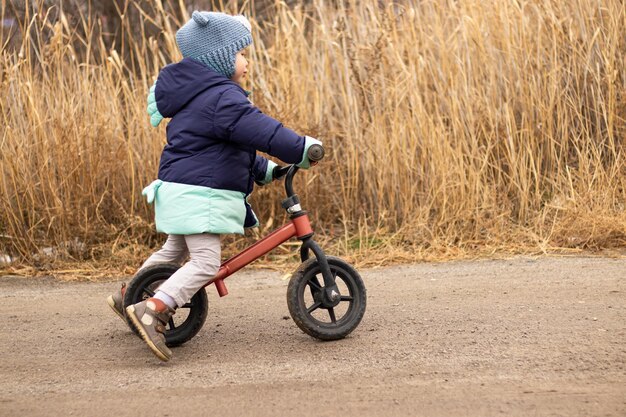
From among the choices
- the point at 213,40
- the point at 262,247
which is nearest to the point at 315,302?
the point at 262,247

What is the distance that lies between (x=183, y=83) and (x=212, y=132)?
0.81 feet

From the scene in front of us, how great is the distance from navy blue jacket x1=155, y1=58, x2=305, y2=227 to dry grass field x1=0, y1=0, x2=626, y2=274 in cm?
191

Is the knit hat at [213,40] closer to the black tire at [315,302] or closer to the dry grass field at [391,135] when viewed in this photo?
the black tire at [315,302]

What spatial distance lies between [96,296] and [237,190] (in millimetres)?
1576

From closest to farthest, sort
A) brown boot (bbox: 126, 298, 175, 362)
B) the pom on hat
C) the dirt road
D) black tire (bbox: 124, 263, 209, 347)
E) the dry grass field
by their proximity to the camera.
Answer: the dirt road → brown boot (bbox: 126, 298, 175, 362) → the pom on hat → black tire (bbox: 124, 263, 209, 347) → the dry grass field

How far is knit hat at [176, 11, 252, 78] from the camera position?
357 cm

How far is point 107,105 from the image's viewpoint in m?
5.77

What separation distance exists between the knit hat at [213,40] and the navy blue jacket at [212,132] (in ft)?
0.15

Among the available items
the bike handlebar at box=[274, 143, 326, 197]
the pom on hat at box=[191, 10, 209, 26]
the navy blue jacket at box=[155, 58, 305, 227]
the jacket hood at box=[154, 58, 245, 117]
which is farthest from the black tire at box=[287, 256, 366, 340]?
the pom on hat at box=[191, 10, 209, 26]

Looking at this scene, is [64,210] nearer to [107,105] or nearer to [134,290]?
[107,105]

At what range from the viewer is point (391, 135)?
5.78m

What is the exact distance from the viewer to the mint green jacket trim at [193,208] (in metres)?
3.50

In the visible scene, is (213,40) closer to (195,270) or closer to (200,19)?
(200,19)

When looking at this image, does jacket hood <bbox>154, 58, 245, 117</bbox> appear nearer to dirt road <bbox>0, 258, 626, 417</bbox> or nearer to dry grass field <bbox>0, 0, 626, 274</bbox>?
dirt road <bbox>0, 258, 626, 417</bbox>
